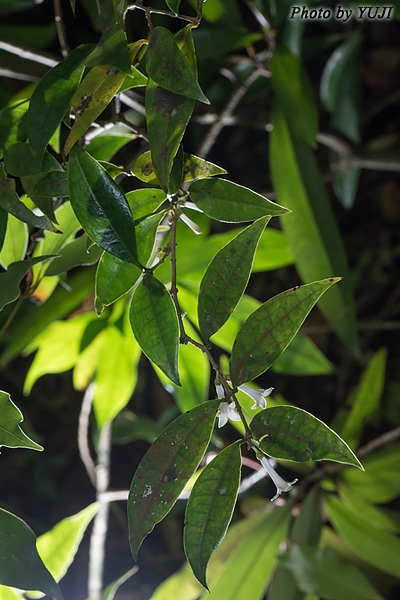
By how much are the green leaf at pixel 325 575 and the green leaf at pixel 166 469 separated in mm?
479

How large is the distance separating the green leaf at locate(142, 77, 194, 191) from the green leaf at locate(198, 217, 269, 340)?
5 centimetres

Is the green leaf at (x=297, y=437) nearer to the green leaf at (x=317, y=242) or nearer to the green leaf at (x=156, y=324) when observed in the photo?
the green leaf at (x=156, y=324)

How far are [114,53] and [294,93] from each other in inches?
19.5

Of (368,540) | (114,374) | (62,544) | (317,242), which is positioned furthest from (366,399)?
(62,544)

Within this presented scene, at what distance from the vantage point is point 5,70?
552 millimetres

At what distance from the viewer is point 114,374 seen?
2.31 ft

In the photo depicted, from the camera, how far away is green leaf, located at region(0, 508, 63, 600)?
0.25 meters

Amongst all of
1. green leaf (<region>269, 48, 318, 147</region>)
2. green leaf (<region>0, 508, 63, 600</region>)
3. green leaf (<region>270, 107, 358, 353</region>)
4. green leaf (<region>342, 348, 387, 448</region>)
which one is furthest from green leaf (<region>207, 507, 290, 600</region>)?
green leaf (<region>269, 48, 318, 147</region>)

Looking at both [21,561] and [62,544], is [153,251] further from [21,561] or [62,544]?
[62,544]

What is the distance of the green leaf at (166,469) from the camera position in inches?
9.2

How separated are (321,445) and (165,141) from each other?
16 cm

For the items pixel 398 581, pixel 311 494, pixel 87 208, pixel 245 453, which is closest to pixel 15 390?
pixel 245 453

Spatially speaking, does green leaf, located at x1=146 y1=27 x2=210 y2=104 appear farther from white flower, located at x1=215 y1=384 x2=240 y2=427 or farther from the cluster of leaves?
white flower, located at x1=215 y1=384 x2=240 y2=427

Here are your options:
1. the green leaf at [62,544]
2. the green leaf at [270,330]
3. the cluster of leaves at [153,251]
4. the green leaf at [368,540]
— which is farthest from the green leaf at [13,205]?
the green leaf at [368,540]
